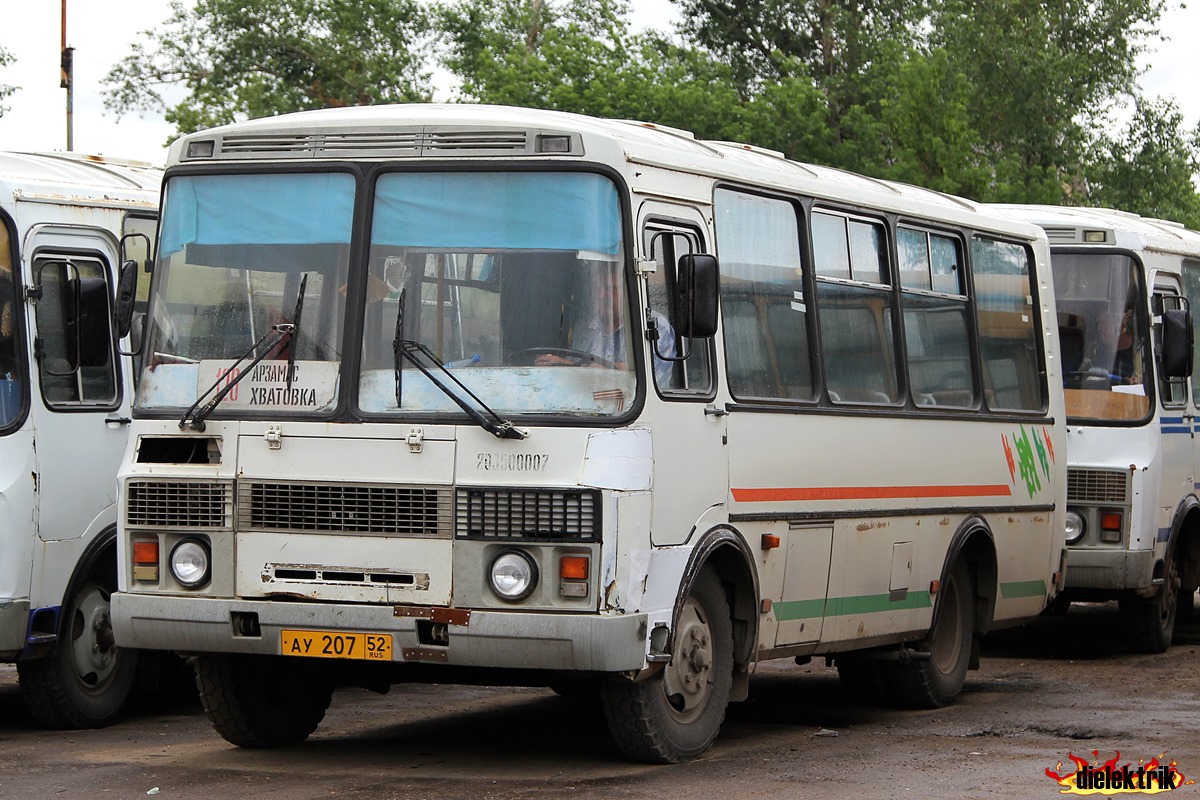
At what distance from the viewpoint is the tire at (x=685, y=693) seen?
29.0ft

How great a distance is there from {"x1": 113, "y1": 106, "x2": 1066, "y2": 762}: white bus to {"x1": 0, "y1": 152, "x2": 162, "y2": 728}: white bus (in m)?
1.36

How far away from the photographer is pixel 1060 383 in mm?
13812

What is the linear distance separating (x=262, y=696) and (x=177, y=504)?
4.32 ft

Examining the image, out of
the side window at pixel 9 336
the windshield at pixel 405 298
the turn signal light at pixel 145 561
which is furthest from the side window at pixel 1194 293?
the turn signal light at pixel 145 561

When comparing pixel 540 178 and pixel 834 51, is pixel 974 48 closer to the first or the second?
pixel 834 51

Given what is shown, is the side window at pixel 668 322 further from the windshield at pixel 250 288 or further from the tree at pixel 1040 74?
the tree at pixel 1040 74

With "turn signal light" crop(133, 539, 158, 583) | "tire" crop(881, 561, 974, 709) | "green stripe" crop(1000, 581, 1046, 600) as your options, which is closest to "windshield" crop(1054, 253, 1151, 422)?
"green stripe" crop(1000, 581, 1046, 600)

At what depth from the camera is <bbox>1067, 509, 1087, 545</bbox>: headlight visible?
1501 cm

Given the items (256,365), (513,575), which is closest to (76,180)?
(256,365)

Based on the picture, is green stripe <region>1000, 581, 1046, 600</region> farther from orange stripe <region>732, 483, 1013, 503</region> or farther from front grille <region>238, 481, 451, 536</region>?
front grille <region>238, 481, 451, 536</region>

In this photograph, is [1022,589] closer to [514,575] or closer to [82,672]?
[514,575]

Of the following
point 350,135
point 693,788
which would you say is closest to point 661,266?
point 350,135

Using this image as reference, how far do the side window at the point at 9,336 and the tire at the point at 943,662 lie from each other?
5.30 metres

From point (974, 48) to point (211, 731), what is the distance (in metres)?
Answer: 34.9
